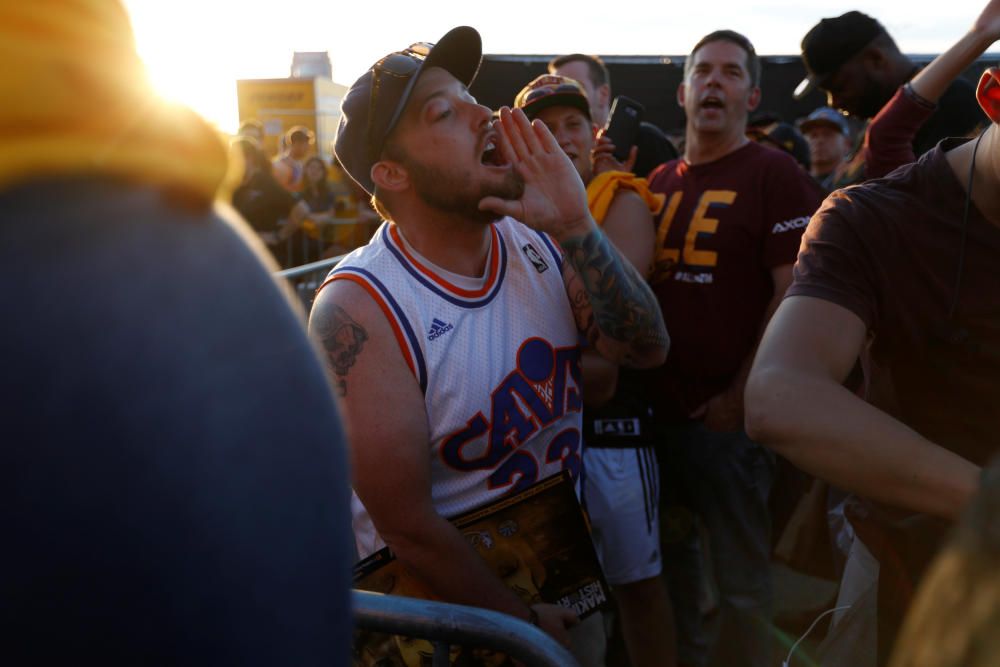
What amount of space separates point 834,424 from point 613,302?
89 centimetres

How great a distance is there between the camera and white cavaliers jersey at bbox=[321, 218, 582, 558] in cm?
216

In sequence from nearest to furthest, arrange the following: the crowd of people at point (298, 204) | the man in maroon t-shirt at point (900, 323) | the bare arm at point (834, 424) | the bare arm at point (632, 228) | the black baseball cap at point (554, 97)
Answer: the bare arm at point (834, 424)
the man in maroon t-shirt at point (900, 323)
the bare arm at point (632, 228)
the black baseball cap at point (554, 97)
the crowd of people at point (298, 204)

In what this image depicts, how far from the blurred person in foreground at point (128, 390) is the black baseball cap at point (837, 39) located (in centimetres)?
389

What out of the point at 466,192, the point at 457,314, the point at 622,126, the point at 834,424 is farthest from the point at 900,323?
the point at 622,126

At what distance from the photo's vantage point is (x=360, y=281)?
2.19 metres

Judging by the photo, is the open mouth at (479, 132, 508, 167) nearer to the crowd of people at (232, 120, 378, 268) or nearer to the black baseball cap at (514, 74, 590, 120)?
the black baseball cap at (514, 74, 590, 120)

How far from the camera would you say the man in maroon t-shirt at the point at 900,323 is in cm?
166

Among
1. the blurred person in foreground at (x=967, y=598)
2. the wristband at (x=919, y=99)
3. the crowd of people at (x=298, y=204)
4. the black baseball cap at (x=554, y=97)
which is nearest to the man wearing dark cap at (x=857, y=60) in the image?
the wristband at (x=919, y=99)

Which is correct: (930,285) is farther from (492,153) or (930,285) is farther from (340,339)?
(340,339)

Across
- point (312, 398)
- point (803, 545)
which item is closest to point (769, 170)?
point (803, 545)

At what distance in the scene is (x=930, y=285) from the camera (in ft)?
5.87

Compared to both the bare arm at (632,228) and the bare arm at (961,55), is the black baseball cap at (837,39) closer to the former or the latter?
the bare arm at (961,55)

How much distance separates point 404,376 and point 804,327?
3.14ft

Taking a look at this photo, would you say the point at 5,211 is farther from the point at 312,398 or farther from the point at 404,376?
the point at 404,376
